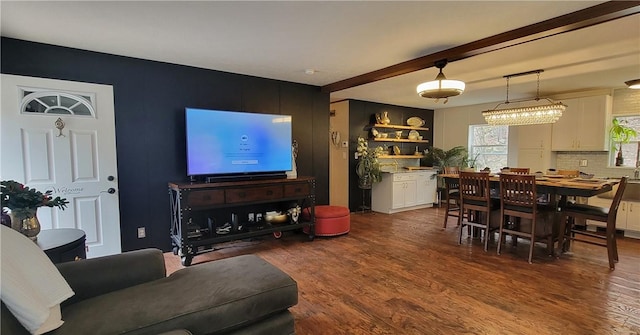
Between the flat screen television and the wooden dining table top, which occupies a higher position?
the flat screen television

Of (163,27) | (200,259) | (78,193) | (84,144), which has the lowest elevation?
(200,259)

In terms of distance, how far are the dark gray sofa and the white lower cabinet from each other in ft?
13.8

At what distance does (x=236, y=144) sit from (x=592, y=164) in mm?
5795

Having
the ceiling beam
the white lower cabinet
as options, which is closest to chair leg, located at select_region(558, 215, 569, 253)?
the ceiling beam

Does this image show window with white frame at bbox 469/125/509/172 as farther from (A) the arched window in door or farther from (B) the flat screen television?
(A) the arched window in door

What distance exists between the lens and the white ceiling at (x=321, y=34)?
2.21m

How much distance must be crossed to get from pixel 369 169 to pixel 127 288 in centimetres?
451

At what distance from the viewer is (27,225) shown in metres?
1.84

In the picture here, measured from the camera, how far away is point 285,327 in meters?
1.83

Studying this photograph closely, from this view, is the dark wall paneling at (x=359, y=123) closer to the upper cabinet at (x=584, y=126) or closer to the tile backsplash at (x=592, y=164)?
the upper cabinet at (x=584, y=126)

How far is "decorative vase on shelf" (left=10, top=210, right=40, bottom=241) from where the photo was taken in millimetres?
1822

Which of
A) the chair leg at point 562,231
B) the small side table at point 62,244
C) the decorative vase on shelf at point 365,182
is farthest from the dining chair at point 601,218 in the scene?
the small side table at point 62,244

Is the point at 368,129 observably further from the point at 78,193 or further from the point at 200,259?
the point at 78,193

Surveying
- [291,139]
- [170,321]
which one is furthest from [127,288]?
[291,139]
